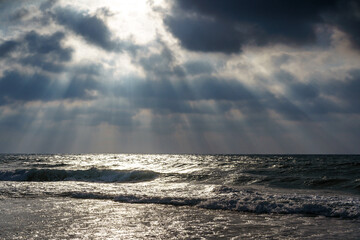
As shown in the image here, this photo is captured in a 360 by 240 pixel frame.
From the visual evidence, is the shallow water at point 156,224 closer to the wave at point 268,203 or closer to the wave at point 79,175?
the wave at point 268,203

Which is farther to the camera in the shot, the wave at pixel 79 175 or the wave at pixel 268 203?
the wave at pixel 79 175

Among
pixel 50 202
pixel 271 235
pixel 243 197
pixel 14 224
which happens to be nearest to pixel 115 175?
pixel 50 202

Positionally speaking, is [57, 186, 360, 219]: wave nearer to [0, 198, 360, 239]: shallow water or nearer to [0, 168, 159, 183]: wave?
[0, 198, 360, 239]: shallow water

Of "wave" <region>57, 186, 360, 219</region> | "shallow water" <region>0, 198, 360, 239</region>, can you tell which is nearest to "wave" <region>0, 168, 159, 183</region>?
"wave" <region>57, 186, 360, 219</region>

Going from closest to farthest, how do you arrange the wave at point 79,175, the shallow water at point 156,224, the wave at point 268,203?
1. the shallow water at point 156,224
2. the wave at point 268,203
3. the wave at point 79,175

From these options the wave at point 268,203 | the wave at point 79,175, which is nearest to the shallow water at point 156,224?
the wave at point 268,203

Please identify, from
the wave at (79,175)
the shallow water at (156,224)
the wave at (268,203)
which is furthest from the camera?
the wave at (79,175)

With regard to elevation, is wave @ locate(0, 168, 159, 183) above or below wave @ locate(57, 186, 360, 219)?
below

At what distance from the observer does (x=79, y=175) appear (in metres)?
39.8

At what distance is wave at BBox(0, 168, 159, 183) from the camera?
36062 millimetres

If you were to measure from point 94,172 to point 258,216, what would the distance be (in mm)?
30764

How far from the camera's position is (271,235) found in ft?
32.8

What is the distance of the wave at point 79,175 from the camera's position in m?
36.1

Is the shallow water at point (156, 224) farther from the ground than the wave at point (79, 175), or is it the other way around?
the shallow water at point (156, 224)
